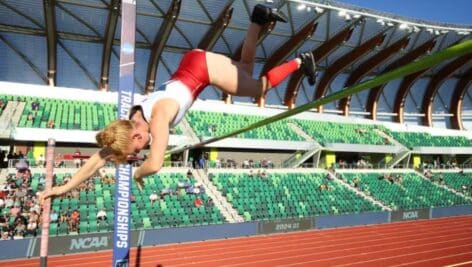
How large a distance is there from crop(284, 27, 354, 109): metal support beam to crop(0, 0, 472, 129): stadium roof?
0.25 feet

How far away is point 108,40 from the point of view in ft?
83.0

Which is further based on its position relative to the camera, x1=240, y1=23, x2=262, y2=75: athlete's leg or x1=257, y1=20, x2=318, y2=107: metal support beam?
x1=257, y1=20, x2=318, y2=107: metal support beam

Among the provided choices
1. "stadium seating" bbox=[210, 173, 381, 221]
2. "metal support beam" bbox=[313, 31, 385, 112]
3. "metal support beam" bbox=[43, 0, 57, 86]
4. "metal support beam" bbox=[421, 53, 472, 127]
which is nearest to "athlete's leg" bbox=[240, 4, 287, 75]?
"stadium seating" bbox=[210, 173, 381, 221]

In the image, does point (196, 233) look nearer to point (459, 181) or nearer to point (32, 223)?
→ point (32, 223)

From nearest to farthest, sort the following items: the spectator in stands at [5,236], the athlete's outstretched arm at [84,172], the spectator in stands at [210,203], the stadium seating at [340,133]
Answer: the athlete's outstretched arm at [84,172]
the spectator in stands at [5,236]
the spectator in stands at [210,203]
the stadium seating at [340,133]

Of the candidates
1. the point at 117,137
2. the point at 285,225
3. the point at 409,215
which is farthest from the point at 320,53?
the point at 117,137

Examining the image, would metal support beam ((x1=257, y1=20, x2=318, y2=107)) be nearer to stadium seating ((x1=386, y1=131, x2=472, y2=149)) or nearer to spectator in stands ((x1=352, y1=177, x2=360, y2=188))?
spectator in stands ((x1=352, y1=177, x2=360, y2=188))

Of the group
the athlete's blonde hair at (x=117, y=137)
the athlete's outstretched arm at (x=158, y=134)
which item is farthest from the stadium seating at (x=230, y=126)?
the athlete's blonde hair at (x=117, y=137)

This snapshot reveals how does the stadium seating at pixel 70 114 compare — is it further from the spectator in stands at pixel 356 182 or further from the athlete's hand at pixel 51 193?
the athlete's hand at pixel 51 193

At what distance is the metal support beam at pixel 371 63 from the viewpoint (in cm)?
3278

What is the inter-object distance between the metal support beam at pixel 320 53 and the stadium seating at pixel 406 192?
8.92 meters

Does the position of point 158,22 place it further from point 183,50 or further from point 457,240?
point 457,240

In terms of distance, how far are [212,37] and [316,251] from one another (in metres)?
15.9

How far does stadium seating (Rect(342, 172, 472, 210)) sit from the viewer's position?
84.2ft
